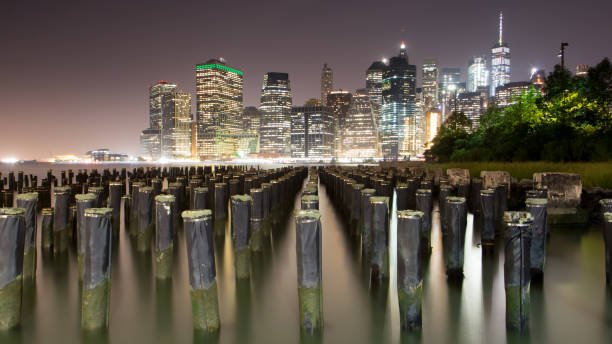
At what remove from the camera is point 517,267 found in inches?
140

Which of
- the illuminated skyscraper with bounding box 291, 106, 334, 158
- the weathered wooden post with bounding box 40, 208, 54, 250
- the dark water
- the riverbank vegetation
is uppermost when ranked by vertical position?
the illuminated skyscraper with bounding box 291, 106, 334, 158

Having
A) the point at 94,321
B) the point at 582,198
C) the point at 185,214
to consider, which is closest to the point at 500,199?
the point at 582,198

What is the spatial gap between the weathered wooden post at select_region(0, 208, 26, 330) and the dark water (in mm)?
239

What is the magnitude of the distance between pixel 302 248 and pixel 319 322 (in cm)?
81

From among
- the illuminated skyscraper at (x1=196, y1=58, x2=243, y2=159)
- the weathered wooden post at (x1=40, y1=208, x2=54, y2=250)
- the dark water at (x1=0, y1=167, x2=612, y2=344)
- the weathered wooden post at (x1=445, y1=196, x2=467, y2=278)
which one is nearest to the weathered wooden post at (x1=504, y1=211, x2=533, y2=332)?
the dark water at (x1=0, y1=167, x2=612, y2=344)

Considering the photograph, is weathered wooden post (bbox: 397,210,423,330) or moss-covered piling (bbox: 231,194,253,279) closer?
weathered wooden post (bbox: 397,210,423,330)

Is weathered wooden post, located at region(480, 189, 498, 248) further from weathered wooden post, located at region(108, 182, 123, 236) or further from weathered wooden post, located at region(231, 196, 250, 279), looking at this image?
weathered wooden post, located at region(108, 182, 123, 236)

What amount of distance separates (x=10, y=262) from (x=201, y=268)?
1820 mm

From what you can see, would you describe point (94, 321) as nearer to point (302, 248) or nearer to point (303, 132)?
point (302, 248)

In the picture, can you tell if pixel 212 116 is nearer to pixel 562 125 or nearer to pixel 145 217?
pixel 562 125

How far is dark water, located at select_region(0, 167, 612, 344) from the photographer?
383cm

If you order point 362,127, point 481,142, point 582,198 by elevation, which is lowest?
point 582,198

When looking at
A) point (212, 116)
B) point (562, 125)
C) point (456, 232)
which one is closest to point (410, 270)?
point (456, 232)

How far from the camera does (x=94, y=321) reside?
3811 mm
